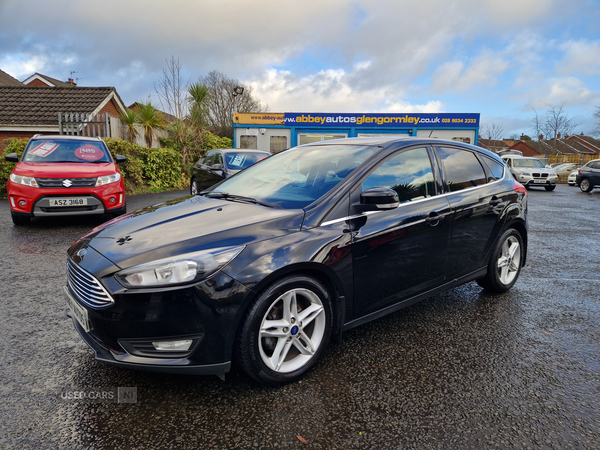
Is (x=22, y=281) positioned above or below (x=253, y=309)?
below

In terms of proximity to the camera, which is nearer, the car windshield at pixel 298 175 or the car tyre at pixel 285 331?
the car tyre at pixel 285 331

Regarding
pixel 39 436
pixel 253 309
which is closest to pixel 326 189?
pixel 253 309

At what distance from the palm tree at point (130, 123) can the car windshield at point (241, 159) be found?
7.86 m

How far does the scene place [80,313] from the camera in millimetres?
2391

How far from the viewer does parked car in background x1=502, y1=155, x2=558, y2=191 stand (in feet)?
64.9

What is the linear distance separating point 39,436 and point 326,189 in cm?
216

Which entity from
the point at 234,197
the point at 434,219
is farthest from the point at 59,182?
the point at 434,219

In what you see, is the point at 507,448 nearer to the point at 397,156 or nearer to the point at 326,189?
the point at 326,189

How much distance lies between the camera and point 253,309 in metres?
2.26

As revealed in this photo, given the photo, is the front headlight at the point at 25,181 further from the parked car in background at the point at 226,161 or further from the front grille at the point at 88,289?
the front grille at the point at 88,289

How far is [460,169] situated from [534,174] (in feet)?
63.2

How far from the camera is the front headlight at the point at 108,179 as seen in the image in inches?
272

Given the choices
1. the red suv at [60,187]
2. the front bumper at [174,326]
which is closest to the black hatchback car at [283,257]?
the front bumper at [174,326]

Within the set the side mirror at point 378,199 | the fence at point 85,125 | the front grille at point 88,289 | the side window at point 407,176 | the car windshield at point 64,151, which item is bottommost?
the front grille at point 88,289
